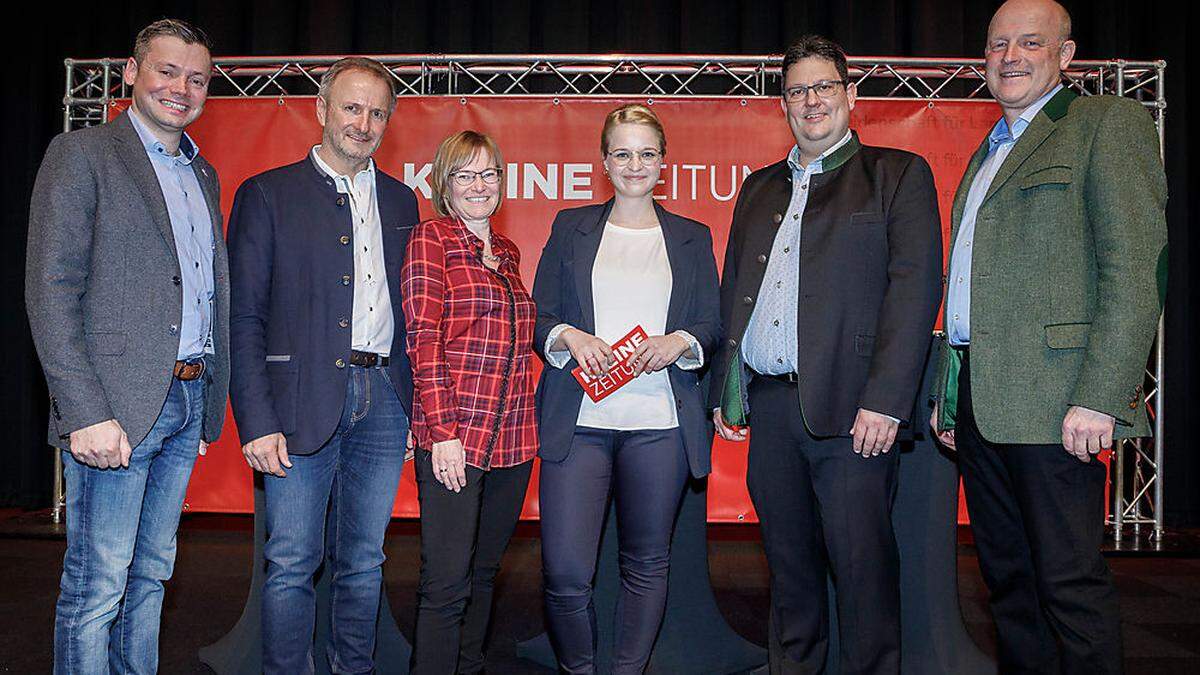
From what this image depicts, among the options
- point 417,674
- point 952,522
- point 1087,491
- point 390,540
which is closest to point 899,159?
point 1087,491

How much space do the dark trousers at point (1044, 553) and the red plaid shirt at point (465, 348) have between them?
116cm

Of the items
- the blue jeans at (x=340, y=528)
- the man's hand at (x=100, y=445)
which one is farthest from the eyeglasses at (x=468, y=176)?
the man's hand at (x=100, y=445)

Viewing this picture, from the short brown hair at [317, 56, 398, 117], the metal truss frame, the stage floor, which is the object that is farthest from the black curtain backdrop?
the short brown hair at [317, 56, 398, 117]

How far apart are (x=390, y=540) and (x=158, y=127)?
3.45 m

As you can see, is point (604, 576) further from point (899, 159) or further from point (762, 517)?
point (899, 159)

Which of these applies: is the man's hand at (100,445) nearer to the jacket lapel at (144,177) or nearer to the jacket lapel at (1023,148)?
the jacket lapel at (144,177)

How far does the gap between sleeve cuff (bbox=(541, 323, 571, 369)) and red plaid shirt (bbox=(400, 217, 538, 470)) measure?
64 millimetres

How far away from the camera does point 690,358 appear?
2.25 meters

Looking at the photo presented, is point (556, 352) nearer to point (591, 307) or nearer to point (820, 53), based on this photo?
point (591, 307)

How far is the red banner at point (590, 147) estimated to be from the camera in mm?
4922

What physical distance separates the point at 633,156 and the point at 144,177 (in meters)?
1.21

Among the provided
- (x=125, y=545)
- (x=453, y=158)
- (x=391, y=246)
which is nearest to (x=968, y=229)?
(x=453, y=158)

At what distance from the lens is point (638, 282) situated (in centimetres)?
226

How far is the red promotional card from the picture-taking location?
2152 millimetres
